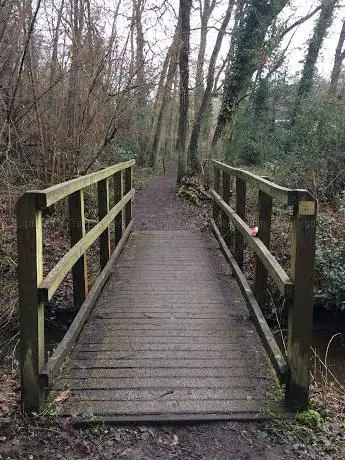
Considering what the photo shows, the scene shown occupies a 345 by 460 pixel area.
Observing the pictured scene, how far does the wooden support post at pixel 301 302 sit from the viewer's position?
2.92 metres

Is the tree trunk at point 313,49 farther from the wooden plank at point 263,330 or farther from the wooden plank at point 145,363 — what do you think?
the wooden plank at point 145,363

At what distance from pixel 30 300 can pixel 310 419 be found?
74.7 inches

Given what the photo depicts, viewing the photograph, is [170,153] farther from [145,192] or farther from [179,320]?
[179,320]

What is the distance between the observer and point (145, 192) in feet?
47.5

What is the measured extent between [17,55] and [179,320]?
478cm

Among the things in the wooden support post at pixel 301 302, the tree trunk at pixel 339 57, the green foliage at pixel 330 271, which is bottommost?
the green foliage at pixel 330 271

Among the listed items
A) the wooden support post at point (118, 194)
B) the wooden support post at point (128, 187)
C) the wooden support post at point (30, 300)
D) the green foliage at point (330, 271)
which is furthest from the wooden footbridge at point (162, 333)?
the wooden support post at point (128, 187)

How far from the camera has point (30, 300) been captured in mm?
2842

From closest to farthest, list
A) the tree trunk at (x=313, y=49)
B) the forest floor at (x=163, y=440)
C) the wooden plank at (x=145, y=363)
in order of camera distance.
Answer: the forest floor at (x=163, y=440) < the wooden plank at (x=145, y=363) < the tree trunk at (x=313, y=49)

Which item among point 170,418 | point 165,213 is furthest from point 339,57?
point 170,418

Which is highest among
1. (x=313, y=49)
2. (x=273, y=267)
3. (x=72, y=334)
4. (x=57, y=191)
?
(x=313, y=49)

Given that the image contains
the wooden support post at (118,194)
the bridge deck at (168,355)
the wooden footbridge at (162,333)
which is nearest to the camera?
the wooden footbridge at (162,333)

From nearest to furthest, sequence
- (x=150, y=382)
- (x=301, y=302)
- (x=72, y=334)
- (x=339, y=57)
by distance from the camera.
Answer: (x=301, y=302) < (x=150, y=382) < (x=72, y=334) < (x=339, y=57)

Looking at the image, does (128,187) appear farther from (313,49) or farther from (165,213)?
(313,49)
